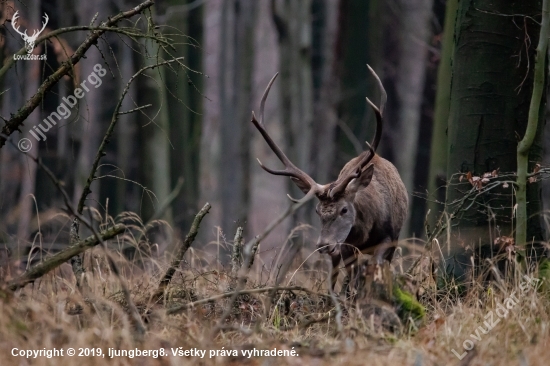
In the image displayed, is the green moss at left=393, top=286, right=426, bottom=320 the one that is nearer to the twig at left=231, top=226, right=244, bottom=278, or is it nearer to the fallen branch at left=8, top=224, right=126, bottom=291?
the twig at left=231, top=226, right=244, bottom=278

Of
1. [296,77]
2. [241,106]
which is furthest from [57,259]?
[241,106]

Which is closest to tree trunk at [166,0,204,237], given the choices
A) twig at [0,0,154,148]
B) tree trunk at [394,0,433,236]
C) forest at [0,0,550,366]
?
forest at [0,0,550,366]

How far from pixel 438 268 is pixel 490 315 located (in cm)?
150

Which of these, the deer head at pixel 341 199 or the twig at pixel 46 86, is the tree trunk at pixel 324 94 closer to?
the deer head at pixel 341 199

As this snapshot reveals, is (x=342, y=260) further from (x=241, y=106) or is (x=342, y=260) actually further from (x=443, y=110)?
(x=241, y=106)

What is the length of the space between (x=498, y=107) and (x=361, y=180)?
1.57 metres

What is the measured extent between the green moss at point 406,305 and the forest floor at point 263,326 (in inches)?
2.4

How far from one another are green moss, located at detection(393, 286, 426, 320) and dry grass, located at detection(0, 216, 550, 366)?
95mm

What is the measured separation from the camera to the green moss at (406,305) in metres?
5.96

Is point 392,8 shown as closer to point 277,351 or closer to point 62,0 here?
point 62,0

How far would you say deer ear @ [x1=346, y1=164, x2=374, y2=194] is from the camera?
8273mm

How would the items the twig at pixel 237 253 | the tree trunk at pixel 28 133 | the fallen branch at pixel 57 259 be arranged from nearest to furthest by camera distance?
1. the fallen branch at pixel 57 259
2. the twig at pixel 237 253
3. the tree trunk at pixel 28 133

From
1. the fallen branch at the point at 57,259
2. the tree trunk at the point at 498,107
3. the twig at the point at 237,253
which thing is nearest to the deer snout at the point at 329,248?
the twig at the point at 237,253

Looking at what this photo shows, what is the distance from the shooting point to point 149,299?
638 centimetres
